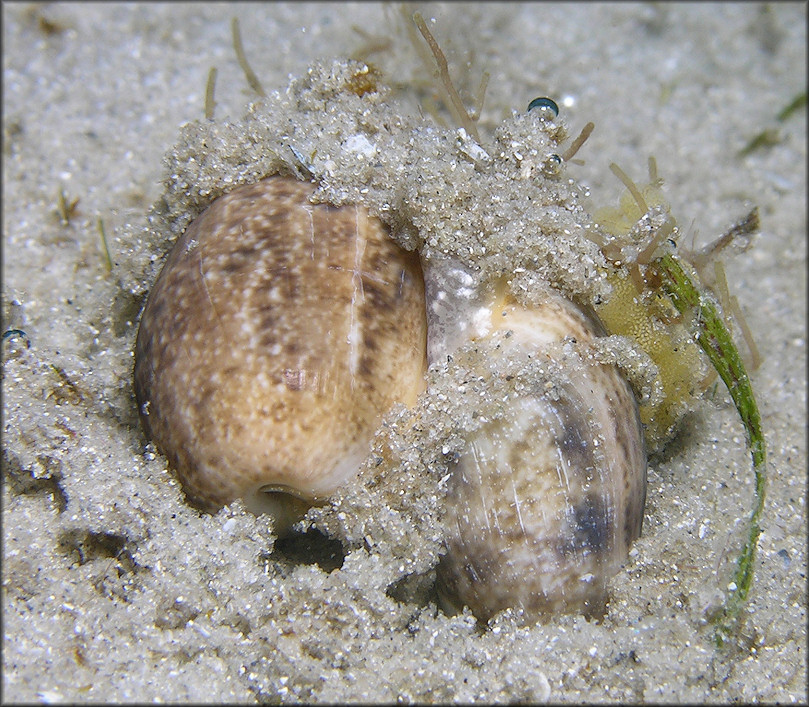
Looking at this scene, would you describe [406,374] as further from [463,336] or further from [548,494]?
[548,494]

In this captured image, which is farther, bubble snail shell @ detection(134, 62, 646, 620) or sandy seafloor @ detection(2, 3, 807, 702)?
bubble snail shell @ detection(134, 62, 646, 620)

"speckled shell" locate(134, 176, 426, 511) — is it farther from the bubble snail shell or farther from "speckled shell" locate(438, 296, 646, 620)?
"speckled shell" locate(438, 296, 646, 620)

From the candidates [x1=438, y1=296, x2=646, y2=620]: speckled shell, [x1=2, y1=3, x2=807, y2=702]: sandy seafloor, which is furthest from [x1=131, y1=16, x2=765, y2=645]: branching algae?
[x1=2, y1=3, x2=807, y2=702]: sandy seafloor

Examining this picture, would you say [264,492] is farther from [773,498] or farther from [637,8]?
[637,8]

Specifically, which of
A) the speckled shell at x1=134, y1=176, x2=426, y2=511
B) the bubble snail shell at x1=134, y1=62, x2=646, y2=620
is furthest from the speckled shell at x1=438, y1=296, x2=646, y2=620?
the speckled shell at x1=134, y1=176, x2=426, y2=511

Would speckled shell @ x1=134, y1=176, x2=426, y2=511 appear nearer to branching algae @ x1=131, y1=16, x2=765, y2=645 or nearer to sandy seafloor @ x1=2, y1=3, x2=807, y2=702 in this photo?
branching algae @ x1=131, y1=16, x2=765, y2=645
